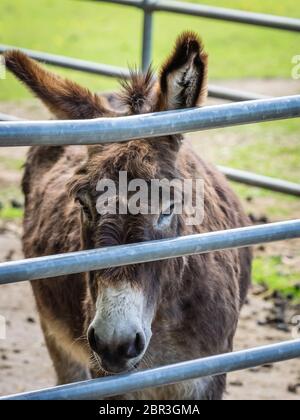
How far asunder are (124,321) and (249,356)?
1.53 feet

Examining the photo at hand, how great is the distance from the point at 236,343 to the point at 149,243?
299 centimetres

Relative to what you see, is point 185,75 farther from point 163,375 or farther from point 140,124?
point 163,375

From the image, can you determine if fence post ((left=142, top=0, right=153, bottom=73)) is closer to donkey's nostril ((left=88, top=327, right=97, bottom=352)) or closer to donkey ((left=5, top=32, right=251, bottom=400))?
donkey ((left=5, top=32, right=251, bottom=400))

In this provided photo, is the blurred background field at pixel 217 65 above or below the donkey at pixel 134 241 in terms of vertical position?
above

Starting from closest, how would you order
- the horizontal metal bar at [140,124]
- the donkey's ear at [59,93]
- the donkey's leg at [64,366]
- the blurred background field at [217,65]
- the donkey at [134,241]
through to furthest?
the horizontal metal bar at [140,124]
the donkey at [134,241]
the donkey's ear at [59,93]
the donkey's leg at [64,366]
the blurred background field at [217,65]

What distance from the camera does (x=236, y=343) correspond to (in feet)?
18.5

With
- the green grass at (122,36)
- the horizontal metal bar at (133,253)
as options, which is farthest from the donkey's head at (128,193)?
the green grass at (122,36)

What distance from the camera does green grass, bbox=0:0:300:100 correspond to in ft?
37.8

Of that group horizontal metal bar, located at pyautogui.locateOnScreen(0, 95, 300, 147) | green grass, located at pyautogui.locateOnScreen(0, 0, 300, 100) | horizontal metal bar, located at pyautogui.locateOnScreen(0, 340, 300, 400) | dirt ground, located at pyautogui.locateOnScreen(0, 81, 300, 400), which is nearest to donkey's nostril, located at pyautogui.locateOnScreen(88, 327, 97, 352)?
horizontal metal bar, located at pyautogui.locateOnScreen(0, 340, 300, 400)

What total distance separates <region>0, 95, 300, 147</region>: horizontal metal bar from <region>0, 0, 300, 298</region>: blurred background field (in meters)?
3.50

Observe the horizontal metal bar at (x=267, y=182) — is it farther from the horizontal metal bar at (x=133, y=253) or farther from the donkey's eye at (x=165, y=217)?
the horizontal metal bar at (x=133, y=253)

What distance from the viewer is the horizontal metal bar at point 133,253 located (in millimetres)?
2621

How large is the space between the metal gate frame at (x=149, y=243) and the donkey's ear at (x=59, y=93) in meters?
1.02
